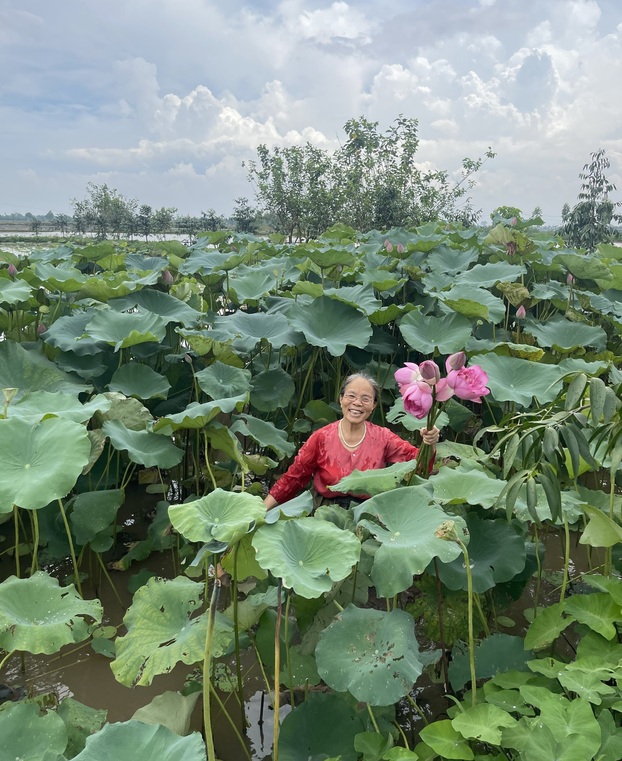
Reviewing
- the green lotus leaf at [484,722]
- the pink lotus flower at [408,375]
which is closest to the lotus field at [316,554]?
the green lotus leaf at [484,722]

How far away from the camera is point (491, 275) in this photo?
13.8 feet

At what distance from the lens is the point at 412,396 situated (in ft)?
4.94

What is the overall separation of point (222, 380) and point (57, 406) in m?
0.75

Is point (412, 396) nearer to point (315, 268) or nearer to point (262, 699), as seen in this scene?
point (262, 699)

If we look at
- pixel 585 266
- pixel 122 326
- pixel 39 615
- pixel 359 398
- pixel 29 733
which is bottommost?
pixel 29 733

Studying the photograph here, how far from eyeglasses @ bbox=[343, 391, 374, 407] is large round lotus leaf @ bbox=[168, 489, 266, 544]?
831mm

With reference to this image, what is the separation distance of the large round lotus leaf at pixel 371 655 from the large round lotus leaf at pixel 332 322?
1.81 meters

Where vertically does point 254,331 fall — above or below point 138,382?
above

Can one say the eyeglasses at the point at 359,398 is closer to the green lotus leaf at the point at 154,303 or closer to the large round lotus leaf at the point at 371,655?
the large round lotus leaf at the point at 371,655

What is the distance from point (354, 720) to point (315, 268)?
3409 mm

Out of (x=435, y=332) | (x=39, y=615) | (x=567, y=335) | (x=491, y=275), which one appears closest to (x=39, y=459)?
(x=39, y=615)

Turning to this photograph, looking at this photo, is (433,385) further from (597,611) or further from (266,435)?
→ (266,435)

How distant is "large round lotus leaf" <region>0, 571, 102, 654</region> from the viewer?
141 centimetres

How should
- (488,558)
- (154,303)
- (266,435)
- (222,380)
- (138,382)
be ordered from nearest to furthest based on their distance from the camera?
(488,558), (266,435), (222,380), (138,382), (154,303)
